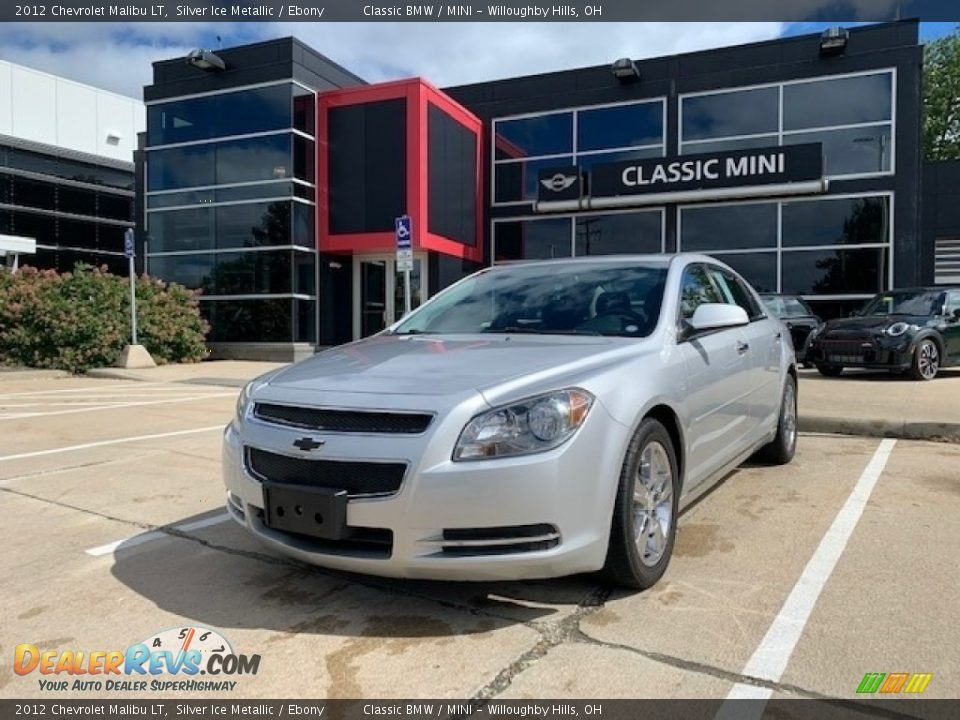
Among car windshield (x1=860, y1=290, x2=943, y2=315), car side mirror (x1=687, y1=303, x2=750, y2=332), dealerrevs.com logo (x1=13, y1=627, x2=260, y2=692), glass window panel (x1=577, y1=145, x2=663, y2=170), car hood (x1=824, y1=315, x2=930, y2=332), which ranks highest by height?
glass window panel (x1=577, y1=145, x2=663, y2=170)

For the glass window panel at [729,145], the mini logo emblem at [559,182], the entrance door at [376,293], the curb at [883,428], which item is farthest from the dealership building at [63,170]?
the curb at [883,428]

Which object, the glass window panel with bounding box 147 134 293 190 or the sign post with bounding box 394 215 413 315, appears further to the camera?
the glass window panel with bounding box 147 134 293 190

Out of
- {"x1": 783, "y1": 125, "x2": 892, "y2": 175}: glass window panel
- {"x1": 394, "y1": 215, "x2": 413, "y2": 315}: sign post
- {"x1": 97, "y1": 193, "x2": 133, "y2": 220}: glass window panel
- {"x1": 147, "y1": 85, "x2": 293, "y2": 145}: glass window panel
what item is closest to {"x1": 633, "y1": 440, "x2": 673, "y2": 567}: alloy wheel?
{"x1": 394, "y1": 215, "x2": 413, "y2": 315}: sign post

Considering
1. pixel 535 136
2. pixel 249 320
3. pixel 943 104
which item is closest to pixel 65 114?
pixel 249 320

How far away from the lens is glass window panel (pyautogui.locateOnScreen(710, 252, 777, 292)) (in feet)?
56.9

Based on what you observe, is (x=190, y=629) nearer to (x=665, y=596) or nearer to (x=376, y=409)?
(x=376, y=409)

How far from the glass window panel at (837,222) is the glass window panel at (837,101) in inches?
72.3

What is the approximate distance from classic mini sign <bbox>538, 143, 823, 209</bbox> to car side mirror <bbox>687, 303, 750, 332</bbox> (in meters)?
14.3

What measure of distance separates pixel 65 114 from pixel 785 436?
112ft

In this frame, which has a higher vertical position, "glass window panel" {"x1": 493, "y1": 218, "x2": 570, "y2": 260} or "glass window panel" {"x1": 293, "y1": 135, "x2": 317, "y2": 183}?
"glass window panel" {"x1": 293, "y1": 135, "x2": 317, "y2": 183}

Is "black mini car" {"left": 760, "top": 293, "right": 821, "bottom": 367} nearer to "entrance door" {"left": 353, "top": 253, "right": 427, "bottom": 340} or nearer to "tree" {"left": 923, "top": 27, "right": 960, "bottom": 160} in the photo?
"entrance door" {"left": 353, "top": 253, "right": 427, "bottom": 340}

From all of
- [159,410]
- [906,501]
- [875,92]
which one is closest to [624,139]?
[875,92]

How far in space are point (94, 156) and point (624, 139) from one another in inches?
944

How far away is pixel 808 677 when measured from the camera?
8.22 feet
